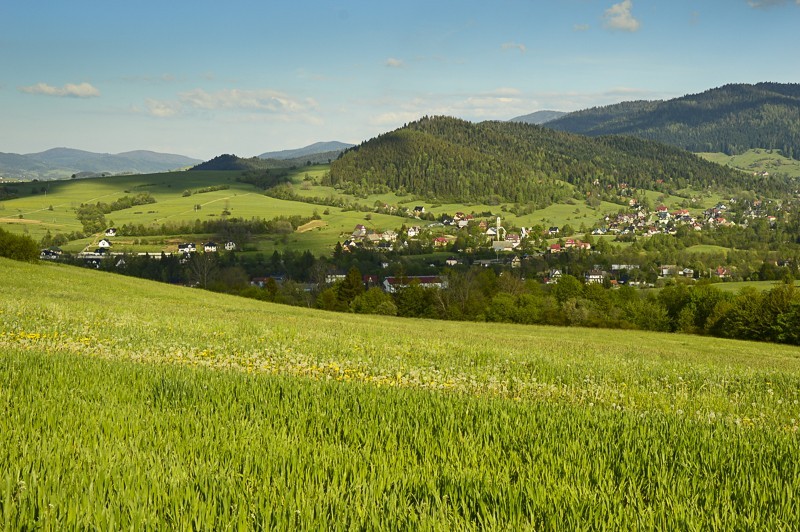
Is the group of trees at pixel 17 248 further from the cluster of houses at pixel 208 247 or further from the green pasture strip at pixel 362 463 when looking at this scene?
the cluster of houses at pixel 208 247

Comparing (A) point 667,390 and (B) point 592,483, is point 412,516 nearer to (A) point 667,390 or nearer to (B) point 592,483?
(B) point 592,483

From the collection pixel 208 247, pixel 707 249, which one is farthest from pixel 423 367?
pixel 707 249

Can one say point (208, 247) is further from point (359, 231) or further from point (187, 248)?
point (359, 231)

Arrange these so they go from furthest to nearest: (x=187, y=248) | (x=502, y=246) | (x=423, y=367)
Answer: (x=502, y=246), (x=187, y=248), (x=423, y=367)

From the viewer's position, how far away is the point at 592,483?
14.1 ft

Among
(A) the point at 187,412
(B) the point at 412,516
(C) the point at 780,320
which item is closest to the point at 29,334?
(A) the point at 187,412

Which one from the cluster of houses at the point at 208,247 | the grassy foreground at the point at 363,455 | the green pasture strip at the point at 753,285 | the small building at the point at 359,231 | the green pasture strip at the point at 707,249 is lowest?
the green pasture strip at the point at 753,285

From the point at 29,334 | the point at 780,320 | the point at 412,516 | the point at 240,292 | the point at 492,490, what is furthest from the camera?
the point at 240,292

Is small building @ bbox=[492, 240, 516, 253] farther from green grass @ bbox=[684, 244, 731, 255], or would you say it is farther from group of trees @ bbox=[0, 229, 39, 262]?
group of trees @ bbox=[0, 229, 39, 262]

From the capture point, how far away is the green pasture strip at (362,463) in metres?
3.44

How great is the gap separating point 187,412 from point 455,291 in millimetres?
86721

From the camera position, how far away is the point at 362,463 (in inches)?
172

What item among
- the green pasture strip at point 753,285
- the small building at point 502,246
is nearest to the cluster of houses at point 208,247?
the small building at point 502,246

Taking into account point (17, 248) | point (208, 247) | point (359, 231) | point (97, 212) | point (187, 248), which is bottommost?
point (208, 247)
